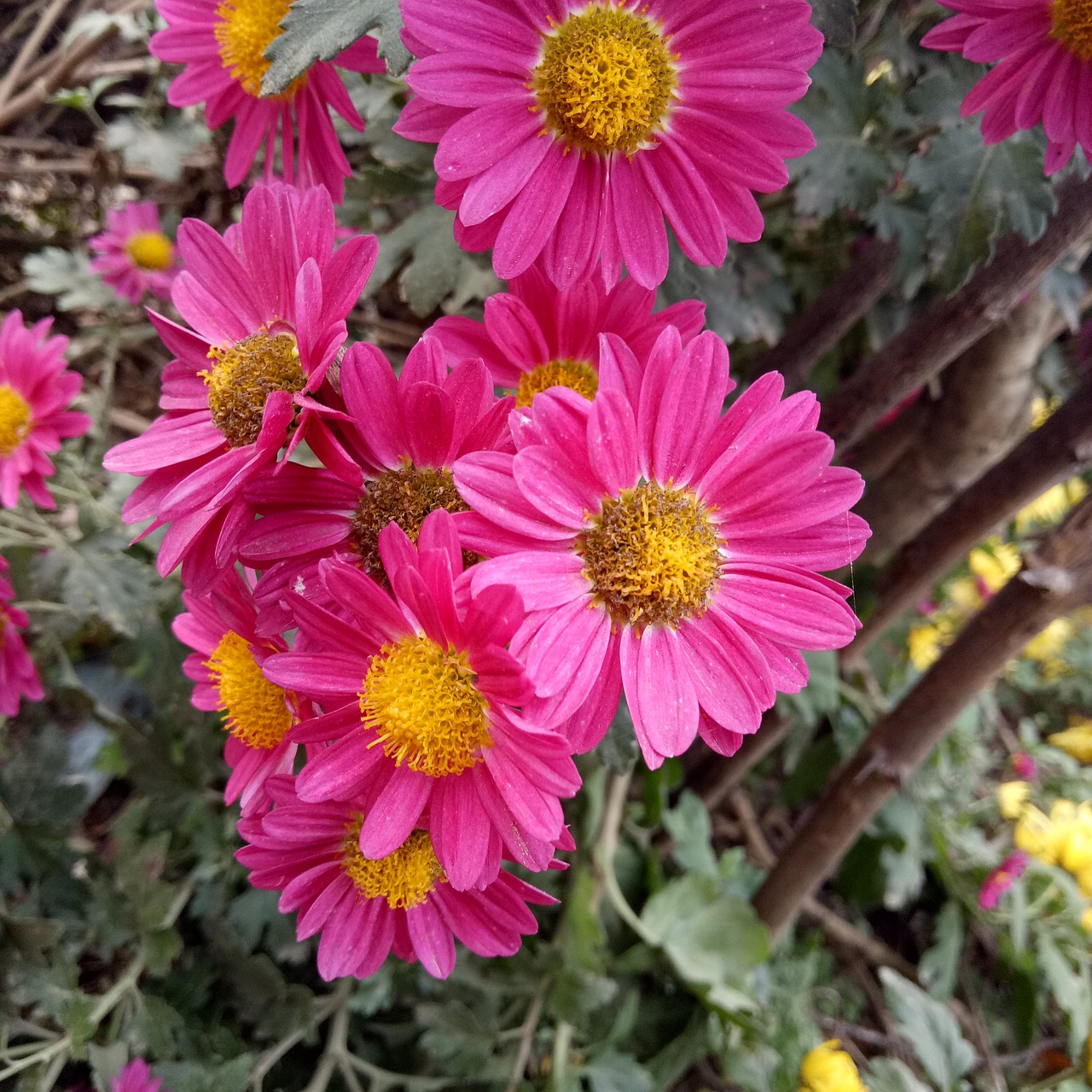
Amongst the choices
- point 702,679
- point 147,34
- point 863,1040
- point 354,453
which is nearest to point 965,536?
point 702,679

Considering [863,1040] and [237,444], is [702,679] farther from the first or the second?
[863,1040]

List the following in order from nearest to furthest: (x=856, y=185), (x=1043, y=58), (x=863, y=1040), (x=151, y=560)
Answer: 1. (x=1043, y=58)
2. (x=856, y=185)
3. (x=151, y=560)
4. (x=863, y=1040)

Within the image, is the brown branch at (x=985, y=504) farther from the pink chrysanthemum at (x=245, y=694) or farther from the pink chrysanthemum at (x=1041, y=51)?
the pink chrysanthemum at (x=245, y=694)

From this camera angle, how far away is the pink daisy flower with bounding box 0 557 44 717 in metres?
0.96

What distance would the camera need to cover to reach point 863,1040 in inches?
57.5

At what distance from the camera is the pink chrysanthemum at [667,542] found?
0.46 m

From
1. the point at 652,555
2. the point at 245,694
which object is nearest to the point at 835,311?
the point at 652,555

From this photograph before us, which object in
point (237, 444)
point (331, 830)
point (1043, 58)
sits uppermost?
point (1043, 58)

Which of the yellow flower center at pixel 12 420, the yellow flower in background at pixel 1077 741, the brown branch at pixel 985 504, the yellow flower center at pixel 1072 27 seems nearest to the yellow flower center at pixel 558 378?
the yellow flower center at pixel 1072 27

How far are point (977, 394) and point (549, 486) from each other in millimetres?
889

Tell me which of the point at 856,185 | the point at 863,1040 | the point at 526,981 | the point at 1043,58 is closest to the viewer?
the point at 1043,58

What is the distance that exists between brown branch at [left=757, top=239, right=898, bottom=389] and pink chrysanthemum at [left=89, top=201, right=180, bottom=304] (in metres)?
1.04

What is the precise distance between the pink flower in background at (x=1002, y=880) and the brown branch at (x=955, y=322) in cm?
90

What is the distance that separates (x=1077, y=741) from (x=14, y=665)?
6.84ft
